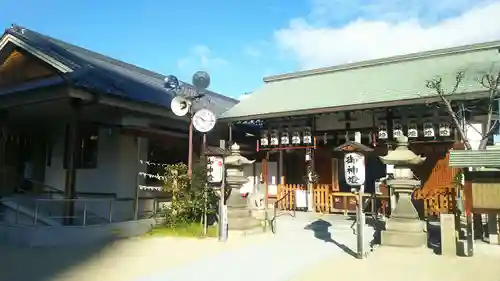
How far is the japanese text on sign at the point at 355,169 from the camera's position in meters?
8.69

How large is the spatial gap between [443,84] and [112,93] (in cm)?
1091

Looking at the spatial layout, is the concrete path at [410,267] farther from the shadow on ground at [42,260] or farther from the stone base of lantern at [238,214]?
the shadow on ground at [42,260]

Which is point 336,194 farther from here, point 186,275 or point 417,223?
point 186,275

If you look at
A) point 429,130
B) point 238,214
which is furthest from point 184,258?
point 429,130

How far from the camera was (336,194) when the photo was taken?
14.5 metres

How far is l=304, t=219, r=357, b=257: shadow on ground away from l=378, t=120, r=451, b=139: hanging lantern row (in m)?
3.88

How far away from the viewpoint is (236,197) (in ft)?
38.8

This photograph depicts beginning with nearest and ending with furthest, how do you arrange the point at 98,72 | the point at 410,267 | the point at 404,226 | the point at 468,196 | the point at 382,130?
the point at 410,267 → the point at 468,196 → the point at 404,226 → the point at 98,72 → the point at 382,130

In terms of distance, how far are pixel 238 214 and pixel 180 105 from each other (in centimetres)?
398

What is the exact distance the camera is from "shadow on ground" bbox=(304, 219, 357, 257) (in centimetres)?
897

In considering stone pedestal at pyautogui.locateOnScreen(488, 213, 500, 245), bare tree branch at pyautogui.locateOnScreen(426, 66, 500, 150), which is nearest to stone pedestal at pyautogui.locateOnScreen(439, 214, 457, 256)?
stone pedestal at pyautogui.locateOnScreen(488, 213, 500, 245)

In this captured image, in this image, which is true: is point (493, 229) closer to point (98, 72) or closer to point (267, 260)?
point (267, 260)

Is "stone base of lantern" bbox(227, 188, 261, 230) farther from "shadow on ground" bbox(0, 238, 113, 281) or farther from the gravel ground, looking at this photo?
"shadow on ground" bbox(0, 238, 113, 281)

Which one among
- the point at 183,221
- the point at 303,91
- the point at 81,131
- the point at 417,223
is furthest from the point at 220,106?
the point at 417,223
